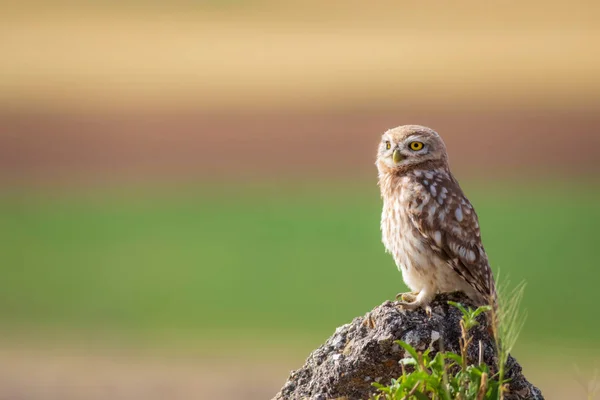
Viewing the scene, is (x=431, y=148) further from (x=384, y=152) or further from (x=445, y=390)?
(x=445, y=390)

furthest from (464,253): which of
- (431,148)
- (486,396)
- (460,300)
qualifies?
(486,396)

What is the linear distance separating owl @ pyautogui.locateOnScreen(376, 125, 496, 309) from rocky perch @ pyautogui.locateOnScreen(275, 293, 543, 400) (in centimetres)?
68

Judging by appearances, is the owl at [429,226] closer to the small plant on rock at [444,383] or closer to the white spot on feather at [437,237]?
the white spot on feather at [437,237]

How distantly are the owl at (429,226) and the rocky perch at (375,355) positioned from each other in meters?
0.68

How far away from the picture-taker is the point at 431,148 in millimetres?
4992

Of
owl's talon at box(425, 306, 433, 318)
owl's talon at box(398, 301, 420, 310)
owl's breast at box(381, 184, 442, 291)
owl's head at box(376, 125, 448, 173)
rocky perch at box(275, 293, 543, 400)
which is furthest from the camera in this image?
owl's head at box(376, 125, 448, 173)

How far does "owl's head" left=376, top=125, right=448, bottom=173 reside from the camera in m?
4.98

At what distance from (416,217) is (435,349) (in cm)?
142

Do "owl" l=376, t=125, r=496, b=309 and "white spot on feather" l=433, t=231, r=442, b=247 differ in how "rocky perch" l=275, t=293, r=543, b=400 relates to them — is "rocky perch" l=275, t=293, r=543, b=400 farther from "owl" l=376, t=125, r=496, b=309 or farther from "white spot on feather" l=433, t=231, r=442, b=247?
Result: "white spot on feather" l=433, t=231, r=442, b=247

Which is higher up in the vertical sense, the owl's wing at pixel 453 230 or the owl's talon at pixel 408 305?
the owl's wing at pixel 453 230

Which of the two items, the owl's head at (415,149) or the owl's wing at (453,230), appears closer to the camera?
the owl's wing at (453,230)

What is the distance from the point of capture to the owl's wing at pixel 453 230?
14.9 feet

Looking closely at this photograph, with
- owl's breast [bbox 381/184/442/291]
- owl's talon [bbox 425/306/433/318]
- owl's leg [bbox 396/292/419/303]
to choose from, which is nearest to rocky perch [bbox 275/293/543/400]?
owl's talon [bbox 425/306/433/318]

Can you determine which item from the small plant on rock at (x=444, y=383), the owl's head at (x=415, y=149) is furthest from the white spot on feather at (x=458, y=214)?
the small plant on rock at (x=444, y=383)
